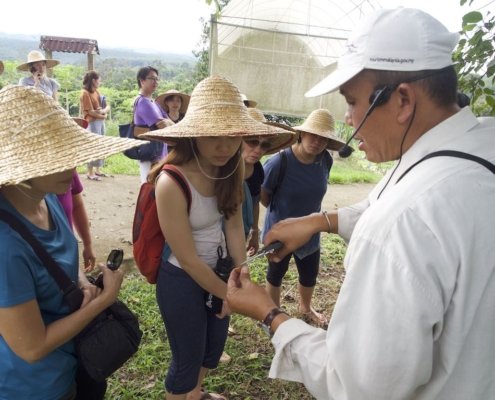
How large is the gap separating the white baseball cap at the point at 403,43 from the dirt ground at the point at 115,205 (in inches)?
155

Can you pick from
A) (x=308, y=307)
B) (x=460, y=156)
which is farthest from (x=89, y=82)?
(x=460, y=156)

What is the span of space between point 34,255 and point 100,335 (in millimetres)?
438

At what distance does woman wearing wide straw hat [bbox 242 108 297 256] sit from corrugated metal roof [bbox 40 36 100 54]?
13.1m

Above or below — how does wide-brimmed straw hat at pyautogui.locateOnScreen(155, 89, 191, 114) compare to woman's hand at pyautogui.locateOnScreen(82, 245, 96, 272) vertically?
above

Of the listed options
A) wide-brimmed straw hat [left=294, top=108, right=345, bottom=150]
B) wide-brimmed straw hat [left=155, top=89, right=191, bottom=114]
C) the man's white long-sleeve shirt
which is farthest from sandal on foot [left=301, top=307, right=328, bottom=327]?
wide-brimmed straw hat [left=155, top=89, right=191, bottom=114]

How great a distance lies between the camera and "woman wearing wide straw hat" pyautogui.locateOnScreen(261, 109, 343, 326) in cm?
310

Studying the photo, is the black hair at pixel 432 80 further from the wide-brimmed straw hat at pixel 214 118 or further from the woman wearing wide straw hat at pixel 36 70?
the woman wearing wide straw hat at pixel 36 70

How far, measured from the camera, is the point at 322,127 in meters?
3.07

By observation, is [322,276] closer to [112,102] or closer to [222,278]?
[222,278]

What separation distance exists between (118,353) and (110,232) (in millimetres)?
3932

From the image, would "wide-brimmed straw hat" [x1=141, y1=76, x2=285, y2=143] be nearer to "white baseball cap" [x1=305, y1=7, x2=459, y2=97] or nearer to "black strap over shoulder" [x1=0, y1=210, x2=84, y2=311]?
"black strap over shoulder" [x1=0, y1=210, x2=84, y2=311]

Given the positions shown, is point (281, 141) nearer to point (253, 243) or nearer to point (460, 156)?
point (253, 243)

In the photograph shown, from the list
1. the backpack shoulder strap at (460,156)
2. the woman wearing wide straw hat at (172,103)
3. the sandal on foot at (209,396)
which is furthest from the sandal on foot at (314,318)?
the woman wearing wide straw hat at (172,103)

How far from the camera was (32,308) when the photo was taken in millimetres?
1266
